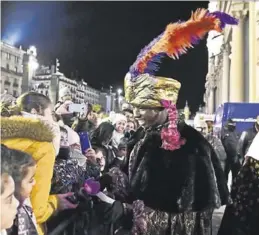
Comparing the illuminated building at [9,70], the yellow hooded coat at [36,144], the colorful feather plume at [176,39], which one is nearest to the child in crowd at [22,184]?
the yellow hooded coat at [36,144]

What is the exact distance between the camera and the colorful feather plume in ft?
11.4

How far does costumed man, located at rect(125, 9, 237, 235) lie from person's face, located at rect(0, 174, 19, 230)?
5.58ft

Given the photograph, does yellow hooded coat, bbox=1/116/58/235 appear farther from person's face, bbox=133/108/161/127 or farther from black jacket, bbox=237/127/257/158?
black jacket, bbox=237/127/257/158

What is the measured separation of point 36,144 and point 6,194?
0.51 metres

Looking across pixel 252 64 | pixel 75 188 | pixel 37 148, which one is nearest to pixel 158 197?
pixel 75 188

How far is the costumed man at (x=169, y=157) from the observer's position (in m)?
3.27

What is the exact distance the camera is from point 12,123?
6.49 ft

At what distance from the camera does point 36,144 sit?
2.06 m

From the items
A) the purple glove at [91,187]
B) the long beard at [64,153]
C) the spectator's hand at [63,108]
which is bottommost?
the purple glove at [91,187]

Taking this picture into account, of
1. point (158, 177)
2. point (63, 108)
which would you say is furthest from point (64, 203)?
point (63, 108)

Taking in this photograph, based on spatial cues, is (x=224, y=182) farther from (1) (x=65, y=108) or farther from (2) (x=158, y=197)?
(1) (x=65, y=108)

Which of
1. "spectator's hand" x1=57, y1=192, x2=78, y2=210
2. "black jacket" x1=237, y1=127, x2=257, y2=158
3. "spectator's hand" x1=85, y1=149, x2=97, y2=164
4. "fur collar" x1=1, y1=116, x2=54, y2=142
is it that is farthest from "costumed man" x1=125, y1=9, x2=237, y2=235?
"black jacket" x1=237, y1=127, x2=257, y2=158

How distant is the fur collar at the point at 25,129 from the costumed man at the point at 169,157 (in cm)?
130

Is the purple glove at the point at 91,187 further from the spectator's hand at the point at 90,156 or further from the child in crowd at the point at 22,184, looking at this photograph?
the spectator's hand at the point at 90,156
